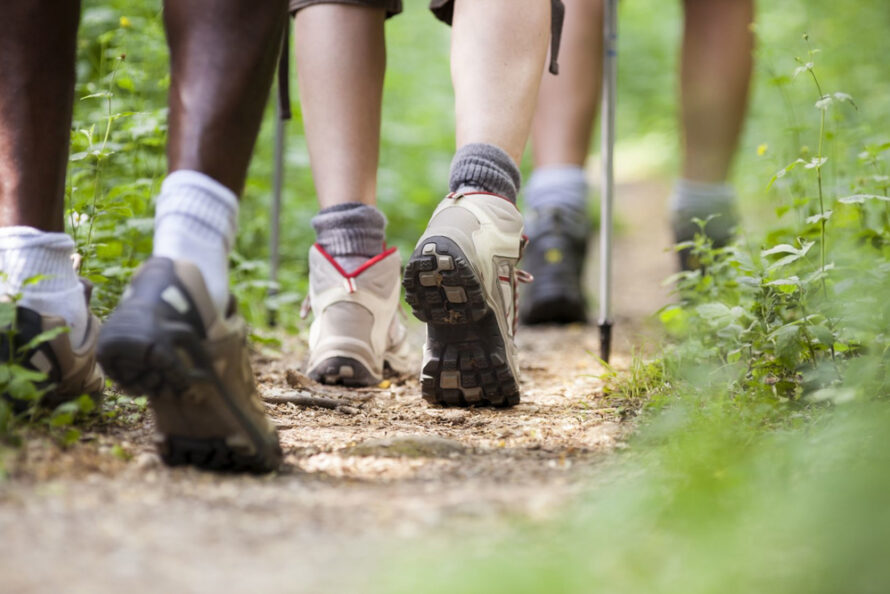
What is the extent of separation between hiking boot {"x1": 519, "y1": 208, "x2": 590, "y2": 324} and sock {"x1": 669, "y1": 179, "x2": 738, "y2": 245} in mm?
348

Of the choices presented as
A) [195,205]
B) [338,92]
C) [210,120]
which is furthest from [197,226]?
[338,92]

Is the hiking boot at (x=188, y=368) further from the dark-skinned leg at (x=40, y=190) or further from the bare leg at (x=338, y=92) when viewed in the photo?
the bare leg at (x=338, y=92)

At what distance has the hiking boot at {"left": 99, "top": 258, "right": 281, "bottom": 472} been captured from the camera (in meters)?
1.06

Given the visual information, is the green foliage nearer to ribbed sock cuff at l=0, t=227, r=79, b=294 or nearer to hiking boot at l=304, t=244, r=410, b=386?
hiking boot at l=304, t=244, r=410, b=386

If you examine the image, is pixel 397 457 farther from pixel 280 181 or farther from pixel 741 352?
pixel 280 181

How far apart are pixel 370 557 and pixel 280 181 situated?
2.31 meters

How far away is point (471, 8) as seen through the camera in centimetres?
173

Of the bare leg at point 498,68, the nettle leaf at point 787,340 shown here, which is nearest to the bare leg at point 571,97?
the bare leg at point 498,68

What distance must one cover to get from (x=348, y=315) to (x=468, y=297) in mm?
463

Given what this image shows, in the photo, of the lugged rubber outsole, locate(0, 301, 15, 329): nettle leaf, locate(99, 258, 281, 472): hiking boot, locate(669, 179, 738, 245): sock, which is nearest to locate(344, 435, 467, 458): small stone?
locate(99, 258, 281, 472): hiking boot

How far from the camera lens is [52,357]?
4.42 feet

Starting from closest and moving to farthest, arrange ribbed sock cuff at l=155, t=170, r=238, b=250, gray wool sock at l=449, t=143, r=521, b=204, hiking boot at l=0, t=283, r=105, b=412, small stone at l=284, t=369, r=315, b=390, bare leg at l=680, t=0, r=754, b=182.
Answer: ribbed sock cuff at l=155, t=170, r=238, b=250
hiking boot at l=0, t=283, r=105, b=412
gray wool sock at l=449, t=143, r=521, b=204
small stone at l=284, t=369, r=315, b=390
bare leg at l=680, t=0, r=754, b=182

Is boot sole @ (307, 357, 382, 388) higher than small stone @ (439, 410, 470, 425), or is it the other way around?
boot sole @ (307, 357, 382, 388)

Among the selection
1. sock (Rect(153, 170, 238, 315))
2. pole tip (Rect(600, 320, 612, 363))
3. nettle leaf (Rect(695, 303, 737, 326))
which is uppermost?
sock (Rect(153, 170, 238, 315))
